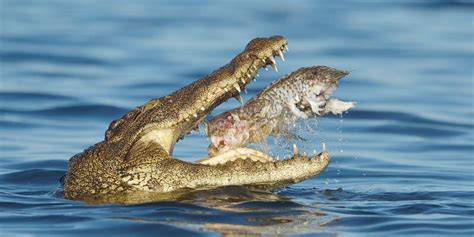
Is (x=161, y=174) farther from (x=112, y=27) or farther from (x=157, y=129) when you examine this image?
(x=112, y=27)

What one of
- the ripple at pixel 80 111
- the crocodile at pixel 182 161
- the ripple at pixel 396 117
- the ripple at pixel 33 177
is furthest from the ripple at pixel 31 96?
the crocodile at pixel 182 161

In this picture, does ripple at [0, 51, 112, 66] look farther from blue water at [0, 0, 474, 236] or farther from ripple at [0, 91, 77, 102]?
ripple at [0, 91, 77, 102]

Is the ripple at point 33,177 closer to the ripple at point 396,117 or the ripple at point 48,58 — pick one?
the ripple at point 396,117

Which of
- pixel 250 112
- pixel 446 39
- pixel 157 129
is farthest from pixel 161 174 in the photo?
pixel 446 39

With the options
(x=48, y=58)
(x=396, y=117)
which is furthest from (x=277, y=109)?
(x=48, y=58)

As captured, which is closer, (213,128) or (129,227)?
(129,227)

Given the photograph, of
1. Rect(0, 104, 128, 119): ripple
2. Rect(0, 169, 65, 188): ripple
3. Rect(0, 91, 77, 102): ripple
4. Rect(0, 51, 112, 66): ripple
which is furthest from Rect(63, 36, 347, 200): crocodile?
Rect(0, 51, 112, 66): ripple
